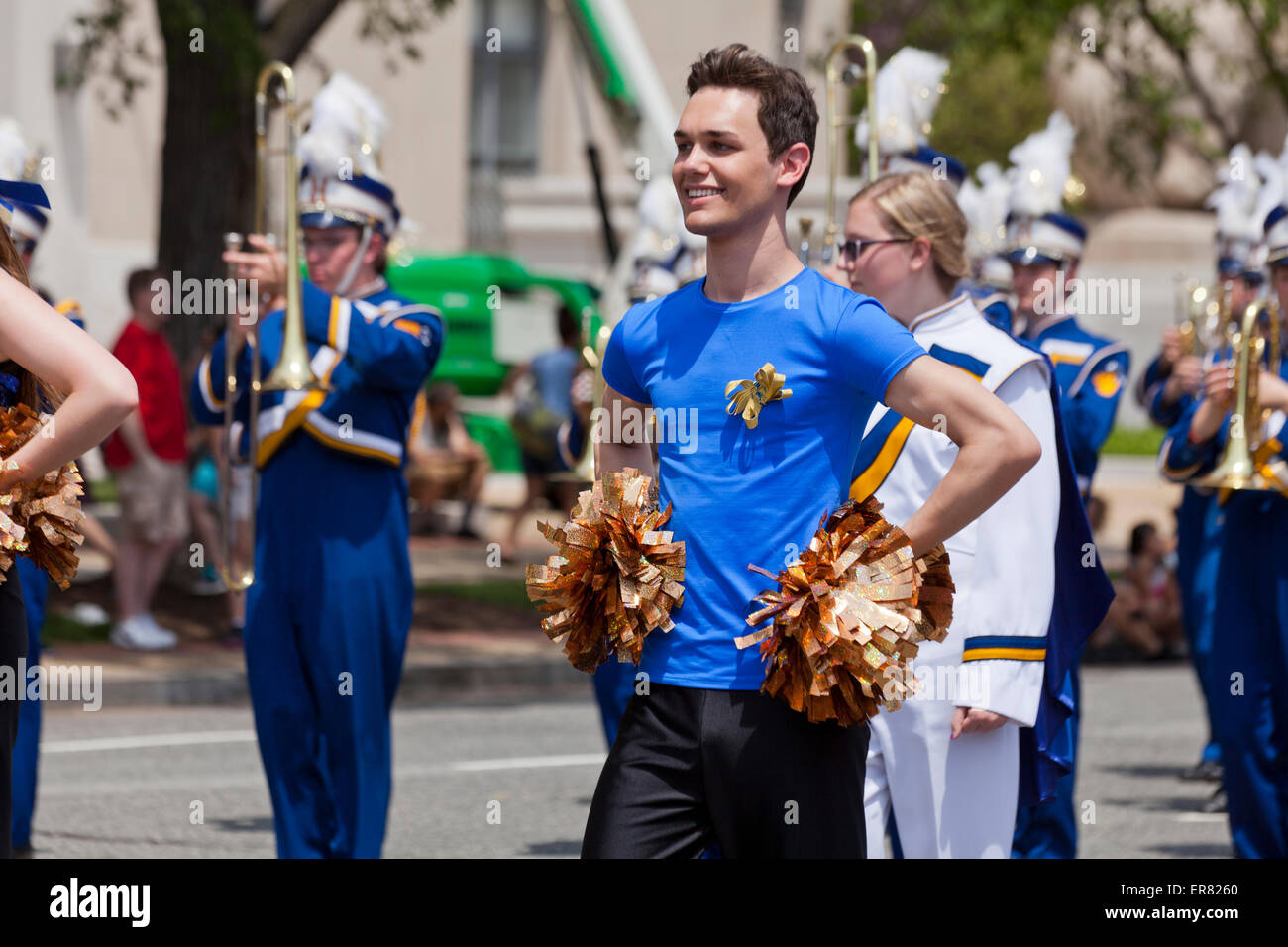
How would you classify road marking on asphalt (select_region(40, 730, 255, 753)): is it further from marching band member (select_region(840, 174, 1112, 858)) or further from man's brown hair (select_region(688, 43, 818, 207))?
man's brown hair (select_region(688, 43, 818, 207))

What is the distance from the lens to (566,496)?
60.2 feet

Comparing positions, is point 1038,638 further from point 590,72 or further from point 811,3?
point 811,3

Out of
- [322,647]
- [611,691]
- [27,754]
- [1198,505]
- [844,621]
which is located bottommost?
[27,754]

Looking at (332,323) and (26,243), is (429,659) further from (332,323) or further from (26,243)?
(332,323)

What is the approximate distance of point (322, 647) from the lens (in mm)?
6320

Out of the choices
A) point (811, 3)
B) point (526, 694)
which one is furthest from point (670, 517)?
point (811, 3)

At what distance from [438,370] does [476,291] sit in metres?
1.01

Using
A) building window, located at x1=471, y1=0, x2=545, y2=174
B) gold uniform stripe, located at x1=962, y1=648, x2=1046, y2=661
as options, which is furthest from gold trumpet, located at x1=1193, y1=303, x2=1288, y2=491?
building window, located at x1=471, y1=0, x2=545, y2=174

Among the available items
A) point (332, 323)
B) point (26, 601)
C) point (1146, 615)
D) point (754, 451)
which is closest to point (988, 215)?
point (1146, 615)

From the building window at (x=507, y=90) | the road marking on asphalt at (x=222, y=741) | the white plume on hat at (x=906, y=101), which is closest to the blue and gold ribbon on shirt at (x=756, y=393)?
the white plume on hat at (x=906, y=101)

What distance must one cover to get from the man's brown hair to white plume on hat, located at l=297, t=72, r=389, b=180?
9.75 feet

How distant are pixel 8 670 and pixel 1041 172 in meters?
5.78

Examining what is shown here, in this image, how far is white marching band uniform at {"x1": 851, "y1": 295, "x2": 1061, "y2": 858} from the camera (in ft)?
16.1

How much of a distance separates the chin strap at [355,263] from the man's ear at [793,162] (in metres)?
2.92
